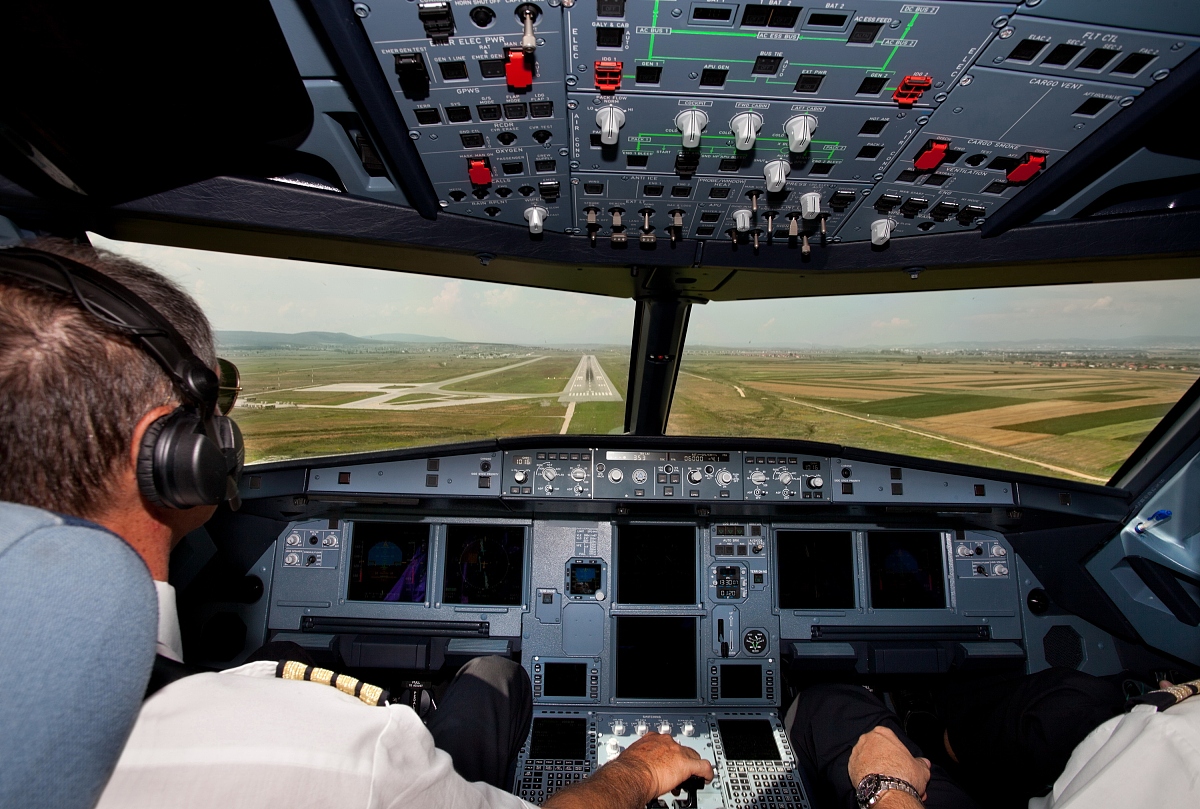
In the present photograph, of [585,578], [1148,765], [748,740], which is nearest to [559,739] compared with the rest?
[585,578]

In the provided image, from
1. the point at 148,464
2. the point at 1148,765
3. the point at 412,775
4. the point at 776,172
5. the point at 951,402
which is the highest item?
the point at 776,172

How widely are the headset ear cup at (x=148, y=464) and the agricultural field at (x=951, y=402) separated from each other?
2.78m

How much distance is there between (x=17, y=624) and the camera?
45cm

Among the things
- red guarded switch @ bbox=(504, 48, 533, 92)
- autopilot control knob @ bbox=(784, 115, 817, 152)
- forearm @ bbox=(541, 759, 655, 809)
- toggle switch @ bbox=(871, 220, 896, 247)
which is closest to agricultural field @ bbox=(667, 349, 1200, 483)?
toggle switch @ bbox=(871, 220, 896, 247)

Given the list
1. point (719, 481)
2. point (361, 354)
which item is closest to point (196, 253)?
point (361, 354)

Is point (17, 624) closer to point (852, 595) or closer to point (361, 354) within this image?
point (361, 354)

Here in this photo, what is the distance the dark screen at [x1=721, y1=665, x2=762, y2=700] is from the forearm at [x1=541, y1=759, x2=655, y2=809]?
162 centimetres

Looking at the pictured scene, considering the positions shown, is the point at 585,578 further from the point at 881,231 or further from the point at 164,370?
the point at 164,370

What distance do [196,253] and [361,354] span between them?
84 centimetres

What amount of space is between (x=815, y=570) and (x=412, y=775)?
317 cm

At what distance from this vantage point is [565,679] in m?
3.32

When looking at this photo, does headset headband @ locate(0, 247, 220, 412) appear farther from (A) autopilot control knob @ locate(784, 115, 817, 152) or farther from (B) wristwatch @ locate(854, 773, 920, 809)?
(B) wristwatch @ locate(854, 773, 920, 809)

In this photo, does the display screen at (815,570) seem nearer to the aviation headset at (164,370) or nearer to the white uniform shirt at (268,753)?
the white uniform shirt at (268,753)

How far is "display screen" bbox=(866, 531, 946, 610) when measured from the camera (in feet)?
11.3
